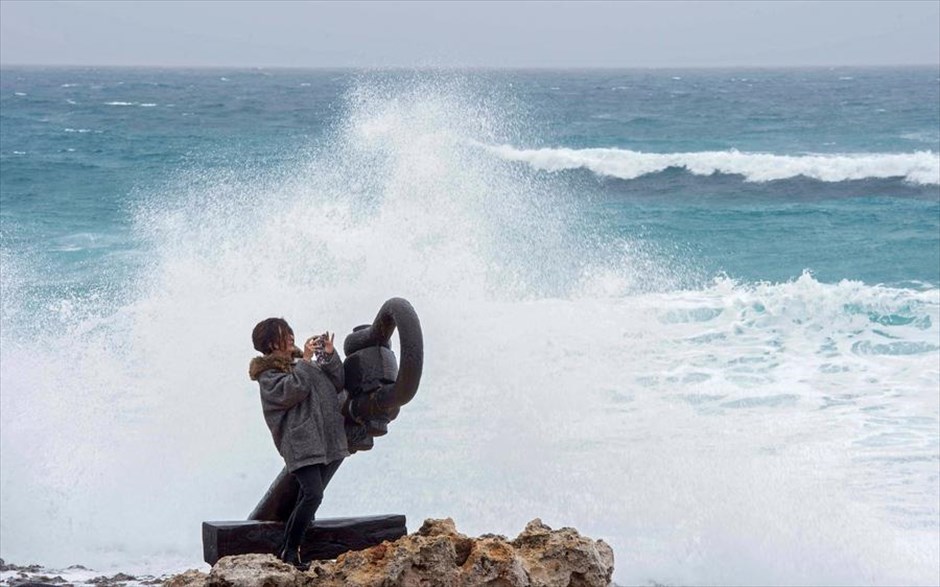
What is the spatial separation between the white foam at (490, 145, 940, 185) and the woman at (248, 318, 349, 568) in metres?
25.9

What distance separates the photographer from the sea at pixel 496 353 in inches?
386

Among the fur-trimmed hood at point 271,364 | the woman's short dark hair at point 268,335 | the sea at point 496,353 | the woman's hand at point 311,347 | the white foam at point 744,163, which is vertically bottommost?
the sea at point 496,353

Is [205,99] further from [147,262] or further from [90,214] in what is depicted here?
[147,262]

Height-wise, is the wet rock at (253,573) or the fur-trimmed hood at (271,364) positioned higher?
the fur-trimmed hood at (271,364)

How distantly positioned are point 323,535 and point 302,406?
1.46ft

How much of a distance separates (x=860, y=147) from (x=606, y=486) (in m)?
28.7

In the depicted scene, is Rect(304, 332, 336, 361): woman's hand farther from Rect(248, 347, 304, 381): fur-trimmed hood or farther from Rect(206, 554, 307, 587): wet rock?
Rect(206, 554, 307, 587): wet rock

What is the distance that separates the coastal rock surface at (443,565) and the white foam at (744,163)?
2626cm

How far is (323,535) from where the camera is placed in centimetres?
489

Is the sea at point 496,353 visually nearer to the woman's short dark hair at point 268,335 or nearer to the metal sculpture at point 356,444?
the metal sculpture at point 356,444

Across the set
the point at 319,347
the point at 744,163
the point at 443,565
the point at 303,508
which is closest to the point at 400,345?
the point at 319,347

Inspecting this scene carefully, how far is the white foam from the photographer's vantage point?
30.2 meters

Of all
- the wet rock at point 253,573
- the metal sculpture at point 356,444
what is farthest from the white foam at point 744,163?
the wet rock at point 253,573

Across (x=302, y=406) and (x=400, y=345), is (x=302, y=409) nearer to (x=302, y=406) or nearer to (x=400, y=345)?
(x=302, y=406)
